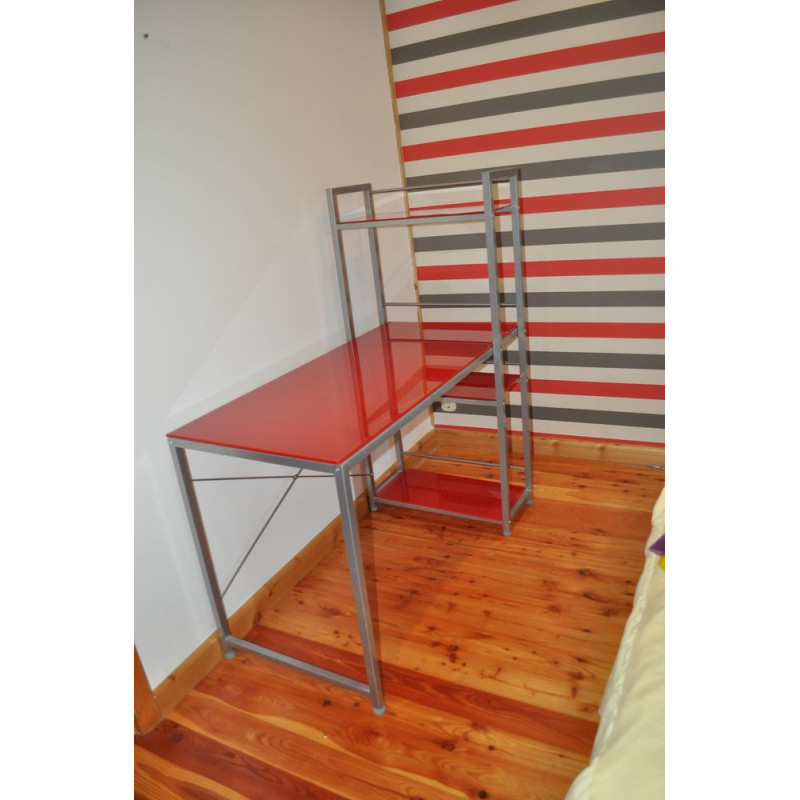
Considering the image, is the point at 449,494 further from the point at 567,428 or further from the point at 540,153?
the point at 540,153

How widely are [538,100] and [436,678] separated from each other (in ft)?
7.48

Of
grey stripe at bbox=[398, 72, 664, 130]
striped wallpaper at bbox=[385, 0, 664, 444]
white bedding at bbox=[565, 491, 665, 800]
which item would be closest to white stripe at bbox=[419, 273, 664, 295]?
striped wallpaper at bbox=[385, 0, 664, 444]

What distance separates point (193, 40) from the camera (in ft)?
5.77

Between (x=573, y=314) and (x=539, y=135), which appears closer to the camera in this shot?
(x=539, y=135)

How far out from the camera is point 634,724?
964mm

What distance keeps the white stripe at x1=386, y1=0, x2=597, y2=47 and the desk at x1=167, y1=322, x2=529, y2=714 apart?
1.29 meters

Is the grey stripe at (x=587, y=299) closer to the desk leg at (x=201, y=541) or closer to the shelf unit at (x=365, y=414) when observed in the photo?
the shelf unit at (x=365, y=414)

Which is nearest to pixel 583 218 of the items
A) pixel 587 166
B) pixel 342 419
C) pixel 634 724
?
pixel 587 166

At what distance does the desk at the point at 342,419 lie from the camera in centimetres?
157

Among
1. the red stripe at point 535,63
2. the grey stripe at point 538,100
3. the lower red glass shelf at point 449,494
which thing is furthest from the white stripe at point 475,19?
the lower red glass shelf at point 449,494

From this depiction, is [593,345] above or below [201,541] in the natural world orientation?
above

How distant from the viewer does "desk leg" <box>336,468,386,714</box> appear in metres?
1.50

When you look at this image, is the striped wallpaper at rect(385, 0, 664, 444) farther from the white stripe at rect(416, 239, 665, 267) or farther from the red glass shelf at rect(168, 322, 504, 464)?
the red glass shelf at rect(168, 322, 504, 464)

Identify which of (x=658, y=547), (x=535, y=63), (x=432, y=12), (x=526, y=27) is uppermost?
(x=432, y=12)
